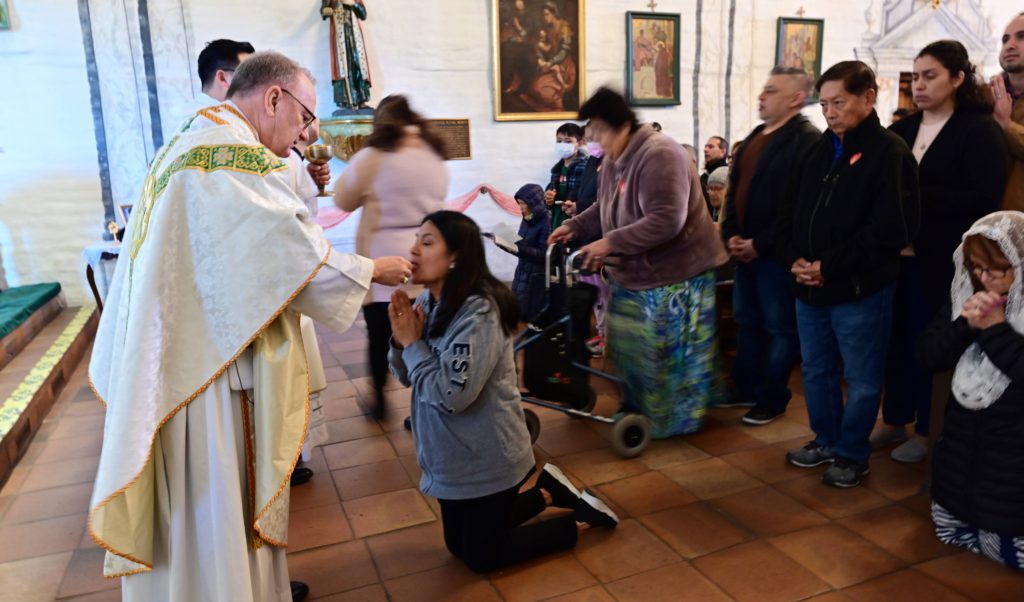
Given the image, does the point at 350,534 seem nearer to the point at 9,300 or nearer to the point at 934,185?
the point at 934,185

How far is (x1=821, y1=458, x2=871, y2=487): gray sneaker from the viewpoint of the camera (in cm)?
301

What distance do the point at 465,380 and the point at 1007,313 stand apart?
1.71 metres

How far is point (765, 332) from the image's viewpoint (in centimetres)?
380

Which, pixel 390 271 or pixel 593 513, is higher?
pixel 390 271

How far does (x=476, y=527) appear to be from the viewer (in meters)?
2.42

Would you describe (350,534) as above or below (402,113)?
below

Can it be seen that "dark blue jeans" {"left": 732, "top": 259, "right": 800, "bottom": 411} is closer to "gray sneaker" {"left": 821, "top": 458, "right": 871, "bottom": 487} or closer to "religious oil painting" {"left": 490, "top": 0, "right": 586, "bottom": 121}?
"gray sneaker" {"left": 821, "top": 458, "right": 871, "bottom": 487}

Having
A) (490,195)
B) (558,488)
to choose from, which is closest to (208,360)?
(558,488)

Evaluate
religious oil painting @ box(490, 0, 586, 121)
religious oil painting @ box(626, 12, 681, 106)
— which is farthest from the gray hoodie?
religious oil painting @ box(626, 12, 681, 106)

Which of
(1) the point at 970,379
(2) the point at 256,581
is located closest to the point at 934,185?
(1) the point at 970,379

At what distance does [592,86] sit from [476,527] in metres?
6.81

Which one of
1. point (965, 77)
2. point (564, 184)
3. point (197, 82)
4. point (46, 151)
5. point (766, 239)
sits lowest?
point (766, 239)

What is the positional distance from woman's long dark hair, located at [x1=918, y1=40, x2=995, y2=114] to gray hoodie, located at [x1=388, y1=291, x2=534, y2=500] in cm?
204

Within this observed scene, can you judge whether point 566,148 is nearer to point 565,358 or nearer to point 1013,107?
point 565,358
